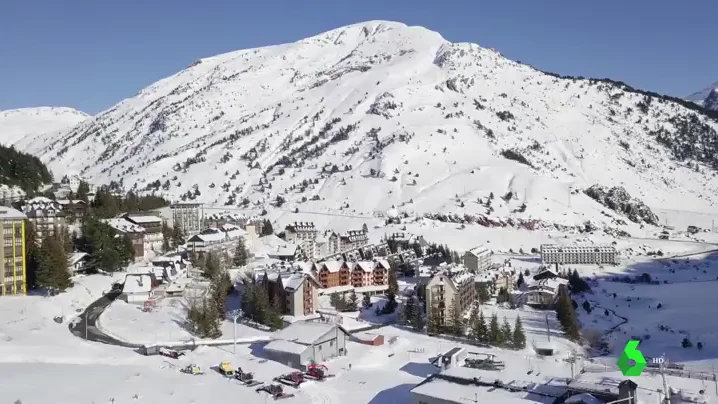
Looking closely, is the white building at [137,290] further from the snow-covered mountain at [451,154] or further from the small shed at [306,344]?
the snow-covered mountain at [451,154]

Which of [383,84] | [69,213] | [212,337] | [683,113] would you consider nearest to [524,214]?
[69,213]

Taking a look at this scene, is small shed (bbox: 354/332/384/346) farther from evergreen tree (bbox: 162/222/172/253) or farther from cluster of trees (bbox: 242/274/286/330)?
evergreen tree (bbox: 162/222/172/253)

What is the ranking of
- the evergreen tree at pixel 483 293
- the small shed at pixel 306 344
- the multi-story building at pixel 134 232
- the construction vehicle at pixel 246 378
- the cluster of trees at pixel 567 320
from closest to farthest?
the construction vehicle at pixel 246 378, the small shed at pixel 306 344, the cluster of trees at pixel 567 320, the evergreen tree at pixel 483 293, the multi-story building at pixel 134 232

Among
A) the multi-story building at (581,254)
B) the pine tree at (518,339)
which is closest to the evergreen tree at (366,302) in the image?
the pine tree at (518,339)

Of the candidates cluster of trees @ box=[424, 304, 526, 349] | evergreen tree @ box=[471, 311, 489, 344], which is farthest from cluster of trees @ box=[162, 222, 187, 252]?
evergreen tree @ box=[471, 311, 489, 344]

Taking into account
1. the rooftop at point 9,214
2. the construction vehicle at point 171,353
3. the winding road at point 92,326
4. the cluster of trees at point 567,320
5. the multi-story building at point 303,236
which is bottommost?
the cluster of trees at point 567,320

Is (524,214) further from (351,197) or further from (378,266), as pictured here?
(378,266)

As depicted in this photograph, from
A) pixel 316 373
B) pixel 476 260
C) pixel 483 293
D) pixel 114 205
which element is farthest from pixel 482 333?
pixel 114 205

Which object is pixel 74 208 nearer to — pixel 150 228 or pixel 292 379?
pixel 150 228
